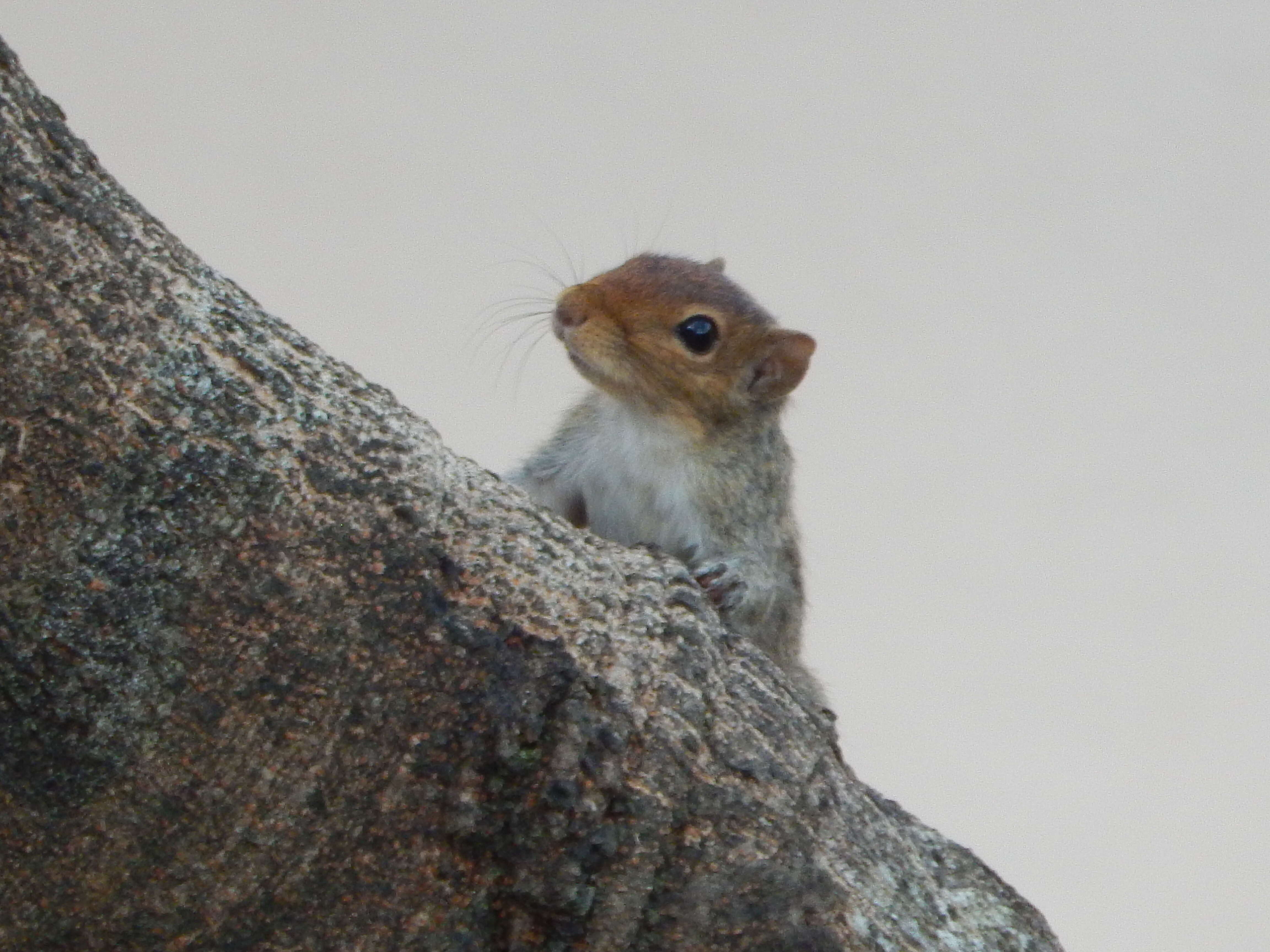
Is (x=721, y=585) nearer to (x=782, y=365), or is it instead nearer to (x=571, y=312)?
(x=782, y=365)

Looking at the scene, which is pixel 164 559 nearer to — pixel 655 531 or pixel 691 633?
pixel 691 633

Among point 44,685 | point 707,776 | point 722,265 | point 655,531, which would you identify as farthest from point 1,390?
point 722,265

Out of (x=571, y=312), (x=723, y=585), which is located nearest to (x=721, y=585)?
(x=723, y=585)

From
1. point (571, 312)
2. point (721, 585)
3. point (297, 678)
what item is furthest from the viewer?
point (571, 312)

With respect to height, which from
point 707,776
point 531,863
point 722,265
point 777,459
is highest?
point 722,265

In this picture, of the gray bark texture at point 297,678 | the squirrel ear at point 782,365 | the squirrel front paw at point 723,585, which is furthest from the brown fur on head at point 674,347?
the gray bark texture at point 297,678

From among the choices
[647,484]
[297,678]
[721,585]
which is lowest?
[297,678]

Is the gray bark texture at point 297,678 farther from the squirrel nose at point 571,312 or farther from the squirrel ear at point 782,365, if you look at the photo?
the squirrel ear at point 782,365
